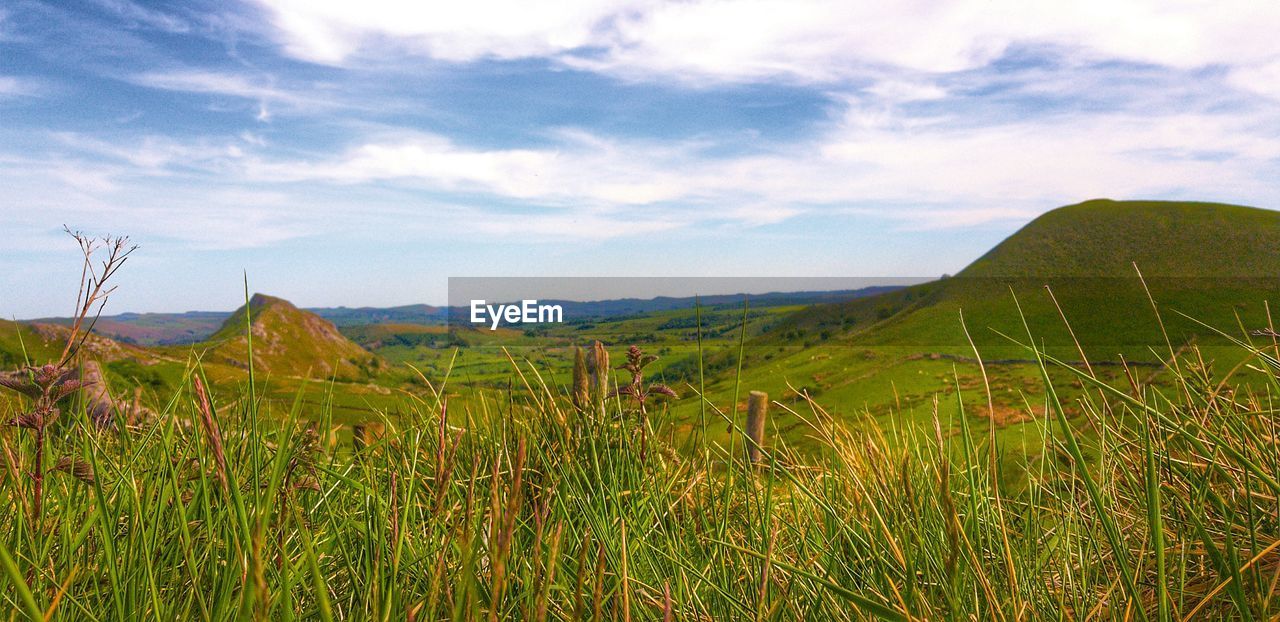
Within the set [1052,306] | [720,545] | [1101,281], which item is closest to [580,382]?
[720,545]

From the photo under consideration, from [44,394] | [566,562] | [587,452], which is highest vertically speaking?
[44,394]

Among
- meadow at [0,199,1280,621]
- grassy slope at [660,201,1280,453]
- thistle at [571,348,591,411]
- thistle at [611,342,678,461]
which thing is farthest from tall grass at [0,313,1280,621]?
grassy slope at [660,201,1280,453]

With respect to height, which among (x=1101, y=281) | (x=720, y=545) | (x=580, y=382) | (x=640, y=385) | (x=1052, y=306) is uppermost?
(x=1101, y=281)

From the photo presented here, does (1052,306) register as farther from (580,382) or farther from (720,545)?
(720,545)

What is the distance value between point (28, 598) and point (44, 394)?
1.86 metres

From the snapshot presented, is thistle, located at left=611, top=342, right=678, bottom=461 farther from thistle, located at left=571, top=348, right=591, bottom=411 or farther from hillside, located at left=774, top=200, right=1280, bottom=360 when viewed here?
hillside, located at left=774, top=200, right=1280, bottom=360

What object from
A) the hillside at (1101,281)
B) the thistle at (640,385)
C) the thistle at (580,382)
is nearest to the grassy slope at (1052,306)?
the hillside at (1101,281)

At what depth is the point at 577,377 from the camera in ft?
18.3

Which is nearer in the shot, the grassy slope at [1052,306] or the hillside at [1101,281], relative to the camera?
the grassy slope at [1052,306]

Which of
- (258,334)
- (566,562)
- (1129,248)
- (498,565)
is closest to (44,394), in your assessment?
(566,562)

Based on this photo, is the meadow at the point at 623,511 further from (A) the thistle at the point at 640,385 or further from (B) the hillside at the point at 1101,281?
(B) the hillside at the point at 1101,281

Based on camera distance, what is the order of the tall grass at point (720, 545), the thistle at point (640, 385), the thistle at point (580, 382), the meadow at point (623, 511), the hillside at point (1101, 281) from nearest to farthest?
the meadow at point (623, 511)
the tall grass at point (720, 545)
the thistle at point (640, 385)
the thistle at point (580, 382)
the hillside at point (1101, 281)

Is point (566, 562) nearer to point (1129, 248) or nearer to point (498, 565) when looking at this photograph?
point (498, 565)

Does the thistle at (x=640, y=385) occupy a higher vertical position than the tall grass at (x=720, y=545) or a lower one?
higher
